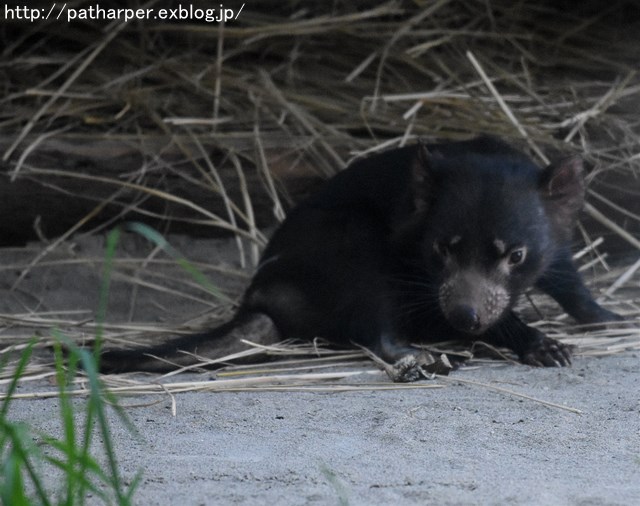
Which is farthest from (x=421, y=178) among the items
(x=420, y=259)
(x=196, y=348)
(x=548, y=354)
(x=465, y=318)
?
(x=196, y=348)

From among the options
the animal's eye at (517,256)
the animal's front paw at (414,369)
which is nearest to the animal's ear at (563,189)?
the animal's eye at (517,256)

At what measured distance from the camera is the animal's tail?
13.1 ft

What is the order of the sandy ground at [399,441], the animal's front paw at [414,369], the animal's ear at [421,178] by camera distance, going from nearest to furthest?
the sandy ground at [399,441] < the animal's front paw at [414,369] < the animal's ear at [421,178]

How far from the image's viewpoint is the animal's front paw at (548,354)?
4.03 m

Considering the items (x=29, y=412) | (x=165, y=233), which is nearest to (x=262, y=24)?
(x=165, y=233)

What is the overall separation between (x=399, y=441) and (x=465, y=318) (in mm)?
1101

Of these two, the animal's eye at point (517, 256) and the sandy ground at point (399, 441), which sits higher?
the animal's eye at point (517, 256)

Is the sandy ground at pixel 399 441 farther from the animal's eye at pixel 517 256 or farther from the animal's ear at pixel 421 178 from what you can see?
the animal's ear at pixel 421 178

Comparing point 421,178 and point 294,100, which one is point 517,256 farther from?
point 294,100

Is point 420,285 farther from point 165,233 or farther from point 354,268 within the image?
point 165,233

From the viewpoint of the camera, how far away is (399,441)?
2.95 meters

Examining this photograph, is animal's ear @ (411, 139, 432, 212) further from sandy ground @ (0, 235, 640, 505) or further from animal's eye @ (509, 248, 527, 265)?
sandy ground @ (0, 235, 640, 505)

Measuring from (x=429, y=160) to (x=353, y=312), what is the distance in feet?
2.05

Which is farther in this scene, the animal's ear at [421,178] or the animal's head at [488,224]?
the animal's ear at [421,178]
